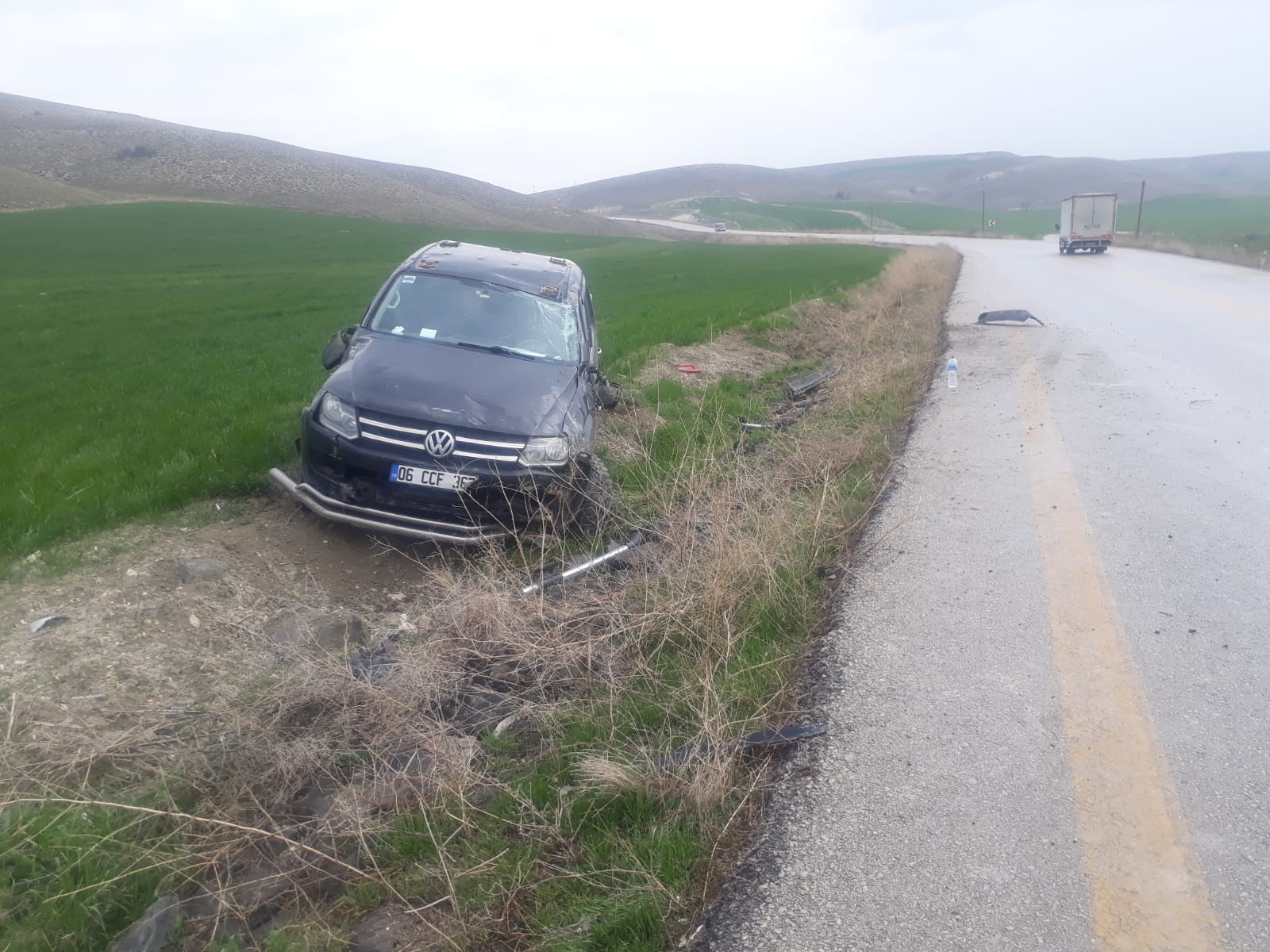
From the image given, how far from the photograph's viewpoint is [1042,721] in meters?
3.72

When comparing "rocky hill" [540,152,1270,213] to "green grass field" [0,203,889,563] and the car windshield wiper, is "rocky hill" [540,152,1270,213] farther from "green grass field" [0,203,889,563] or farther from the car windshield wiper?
the car windshield wiper

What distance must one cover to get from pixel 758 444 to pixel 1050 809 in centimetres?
589

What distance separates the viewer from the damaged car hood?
6191 millimetres

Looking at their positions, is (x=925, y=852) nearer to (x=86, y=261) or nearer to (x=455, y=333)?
(x=455, y=333)

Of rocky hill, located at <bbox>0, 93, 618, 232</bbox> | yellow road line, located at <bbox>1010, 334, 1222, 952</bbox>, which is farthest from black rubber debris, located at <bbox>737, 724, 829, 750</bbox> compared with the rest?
rocky hill, located at <bbox>0, 93, 618, 232</bbox>

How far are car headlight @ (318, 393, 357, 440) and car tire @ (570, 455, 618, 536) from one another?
1480 mm

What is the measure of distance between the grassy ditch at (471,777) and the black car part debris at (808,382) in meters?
6.05

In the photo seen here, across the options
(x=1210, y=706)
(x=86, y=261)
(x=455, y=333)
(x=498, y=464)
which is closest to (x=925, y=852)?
(x=1210, y=706)

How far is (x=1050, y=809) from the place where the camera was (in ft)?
10.4

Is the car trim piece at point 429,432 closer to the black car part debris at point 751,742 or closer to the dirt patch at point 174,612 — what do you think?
the dirt patch at point 174,612

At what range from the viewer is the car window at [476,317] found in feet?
24.8

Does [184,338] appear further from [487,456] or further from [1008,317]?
[1008,317]

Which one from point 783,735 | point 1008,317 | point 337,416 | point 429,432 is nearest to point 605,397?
point 429,432

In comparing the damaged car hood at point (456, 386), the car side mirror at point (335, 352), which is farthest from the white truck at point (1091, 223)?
Result: the car side mirror at point (335, 352)
